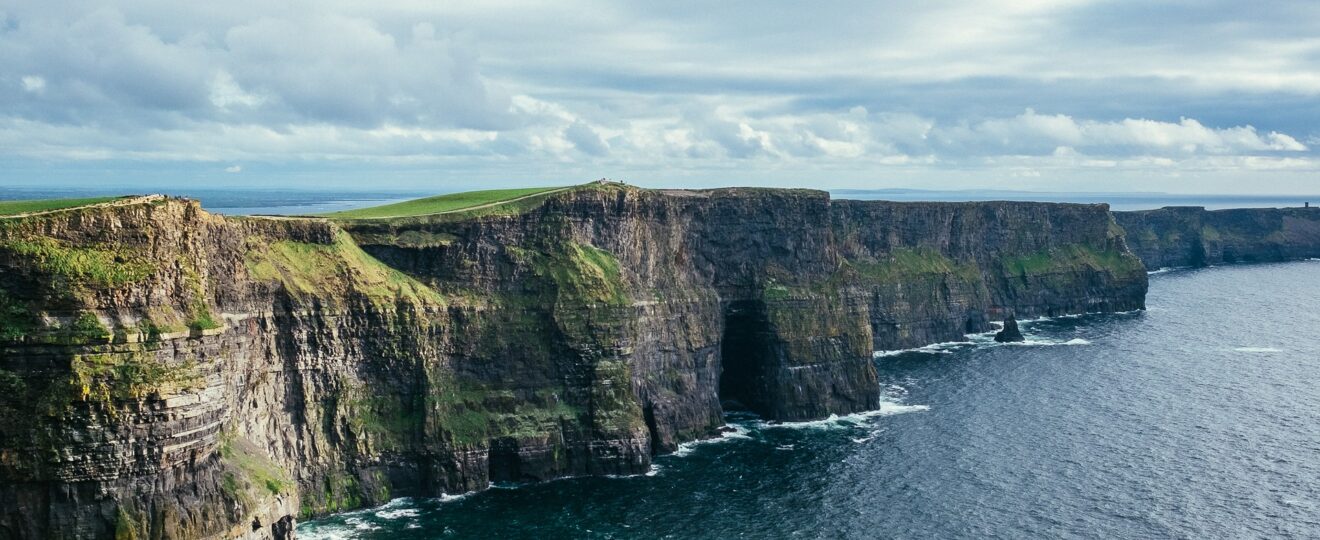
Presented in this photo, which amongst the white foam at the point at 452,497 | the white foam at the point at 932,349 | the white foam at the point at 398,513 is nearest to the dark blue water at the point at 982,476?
the white foam at the point at 398,513

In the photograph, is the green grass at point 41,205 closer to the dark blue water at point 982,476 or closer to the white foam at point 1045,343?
the dark blue water at point 982,476

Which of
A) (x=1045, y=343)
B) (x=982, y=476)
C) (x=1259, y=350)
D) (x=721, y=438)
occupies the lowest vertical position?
(x=982, y=476)

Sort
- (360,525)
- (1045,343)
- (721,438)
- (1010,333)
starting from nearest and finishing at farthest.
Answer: (360,525) → (721,438) → (1045,343) → (1010,333)

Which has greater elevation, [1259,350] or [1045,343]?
[1045,343]

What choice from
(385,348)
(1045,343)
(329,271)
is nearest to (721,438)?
(385,348)

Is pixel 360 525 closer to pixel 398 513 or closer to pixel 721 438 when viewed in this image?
pixel 398 513

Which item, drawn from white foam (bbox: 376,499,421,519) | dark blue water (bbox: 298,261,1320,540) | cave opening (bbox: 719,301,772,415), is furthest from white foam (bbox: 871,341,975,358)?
white foam (bbox: 376,499,421,519)

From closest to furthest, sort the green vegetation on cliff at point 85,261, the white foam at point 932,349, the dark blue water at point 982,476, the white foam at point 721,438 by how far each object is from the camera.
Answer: the green vegetation on cliff at point 85,261 < the dark blue water at point 982,476 < the white foam at point 721,438 < the white foam at point 932,349
